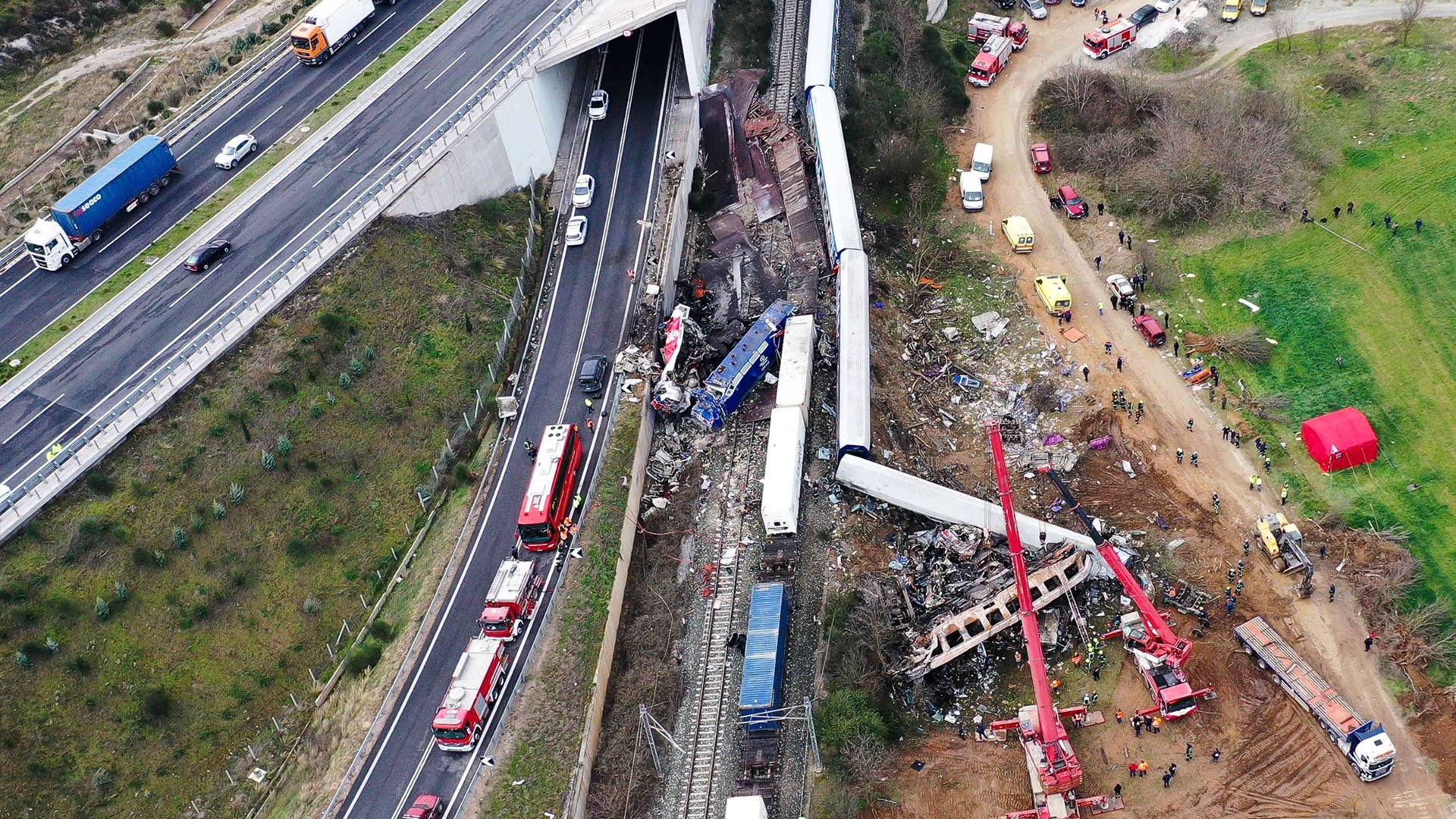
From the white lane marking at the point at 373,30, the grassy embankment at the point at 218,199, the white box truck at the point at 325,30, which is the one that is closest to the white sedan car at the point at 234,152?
the grassy embankment at the point at 218,199

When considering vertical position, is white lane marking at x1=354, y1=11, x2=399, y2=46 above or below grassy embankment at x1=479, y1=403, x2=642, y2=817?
above

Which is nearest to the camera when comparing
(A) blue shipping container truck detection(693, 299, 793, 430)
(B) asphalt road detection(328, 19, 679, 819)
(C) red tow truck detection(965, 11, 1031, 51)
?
(B) asphalt road detection(328, 19, 679, 819)

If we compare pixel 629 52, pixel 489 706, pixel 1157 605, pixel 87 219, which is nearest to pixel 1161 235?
pixel 1157 605

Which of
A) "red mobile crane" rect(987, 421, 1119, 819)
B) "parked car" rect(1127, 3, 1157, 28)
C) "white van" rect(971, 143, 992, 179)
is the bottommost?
"red mobile crane" rect(987, 421, 1119, 819)

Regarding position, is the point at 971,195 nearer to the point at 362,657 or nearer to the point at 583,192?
the point at 583,192

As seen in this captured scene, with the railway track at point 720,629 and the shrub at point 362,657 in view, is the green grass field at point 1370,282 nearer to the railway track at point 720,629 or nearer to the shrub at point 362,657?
the railway track at point 720,629

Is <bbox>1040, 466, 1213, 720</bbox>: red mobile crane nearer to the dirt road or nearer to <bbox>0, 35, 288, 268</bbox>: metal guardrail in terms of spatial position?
the dirt road

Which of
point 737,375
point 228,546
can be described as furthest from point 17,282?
point 737,375

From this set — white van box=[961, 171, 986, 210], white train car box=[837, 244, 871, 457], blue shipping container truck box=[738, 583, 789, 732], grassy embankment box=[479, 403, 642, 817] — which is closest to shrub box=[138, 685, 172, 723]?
grassy embankment box=[479, 403, 642, 817]
